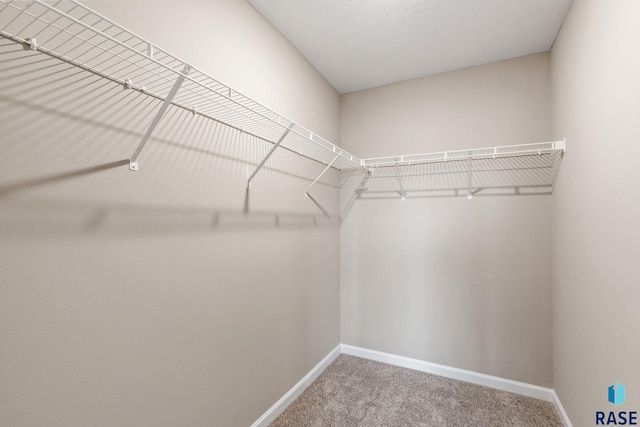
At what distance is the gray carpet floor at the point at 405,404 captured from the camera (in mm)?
1770

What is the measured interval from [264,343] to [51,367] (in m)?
1.04

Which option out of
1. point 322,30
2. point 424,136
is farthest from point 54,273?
point 424,136

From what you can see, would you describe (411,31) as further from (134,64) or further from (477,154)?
(134,64)

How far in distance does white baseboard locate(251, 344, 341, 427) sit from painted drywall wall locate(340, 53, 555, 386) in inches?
12.1

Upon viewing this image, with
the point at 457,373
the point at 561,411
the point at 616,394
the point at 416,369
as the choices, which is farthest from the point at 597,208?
the point at 416,369

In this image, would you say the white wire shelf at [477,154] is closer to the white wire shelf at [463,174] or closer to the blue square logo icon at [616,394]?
the white wire shelf at [463,174]

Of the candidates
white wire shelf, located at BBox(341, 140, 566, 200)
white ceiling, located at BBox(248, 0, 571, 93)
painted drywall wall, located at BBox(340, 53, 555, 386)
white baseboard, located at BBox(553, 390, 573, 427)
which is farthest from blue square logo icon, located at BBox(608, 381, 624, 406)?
white ceiling, located at BBox(248, 0, 571, 93)

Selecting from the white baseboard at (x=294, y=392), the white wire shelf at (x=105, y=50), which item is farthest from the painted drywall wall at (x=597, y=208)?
the white baseboard at (x=294, y=392)

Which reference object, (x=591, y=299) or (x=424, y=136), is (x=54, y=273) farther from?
(x=424, y=136)

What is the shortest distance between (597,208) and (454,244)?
3.38 ft

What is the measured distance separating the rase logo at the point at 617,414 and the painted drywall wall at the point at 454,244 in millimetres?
874

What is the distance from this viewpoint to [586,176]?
4.62 ft

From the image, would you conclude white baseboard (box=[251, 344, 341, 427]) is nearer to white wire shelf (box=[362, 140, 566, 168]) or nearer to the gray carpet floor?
the gray carpet floor

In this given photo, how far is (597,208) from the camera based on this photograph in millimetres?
1273
